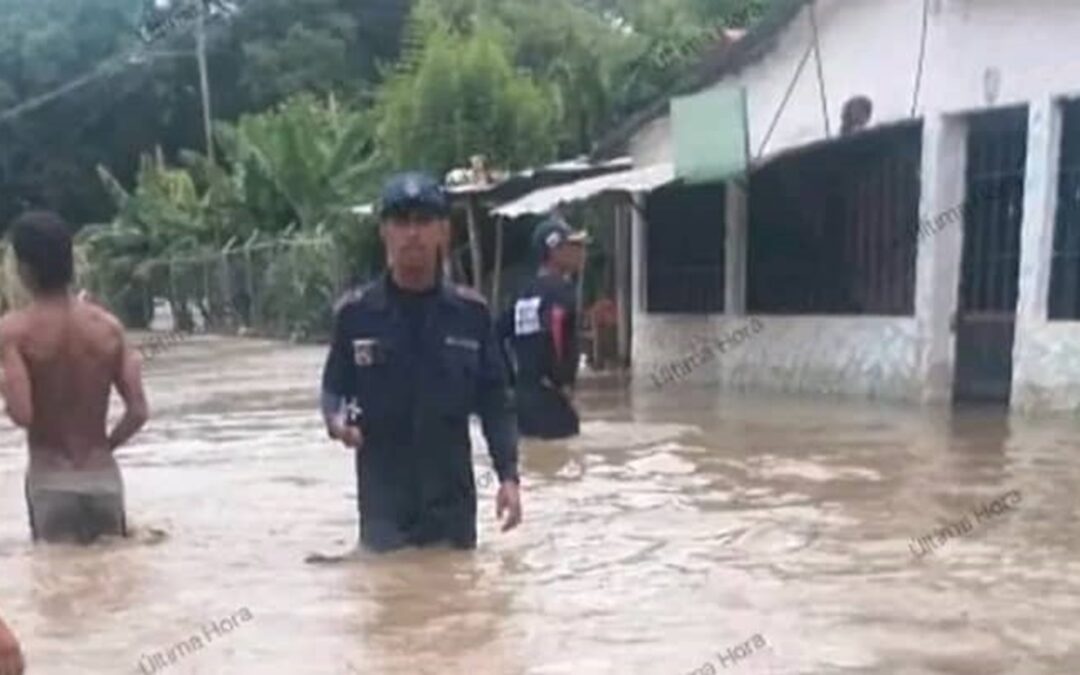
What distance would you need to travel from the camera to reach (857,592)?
20.2 ft

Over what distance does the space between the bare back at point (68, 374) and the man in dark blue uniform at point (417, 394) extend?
1550 mm

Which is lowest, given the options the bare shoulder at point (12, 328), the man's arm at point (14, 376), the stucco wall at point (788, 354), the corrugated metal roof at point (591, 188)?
the stucco wall at point (788, 354)

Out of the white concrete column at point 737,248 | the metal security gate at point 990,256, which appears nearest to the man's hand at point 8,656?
the metal security gate at point 990,256

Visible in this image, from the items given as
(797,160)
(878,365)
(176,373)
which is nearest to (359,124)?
(176,373)

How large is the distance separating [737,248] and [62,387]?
11508 mm

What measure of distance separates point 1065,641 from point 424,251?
236 cm

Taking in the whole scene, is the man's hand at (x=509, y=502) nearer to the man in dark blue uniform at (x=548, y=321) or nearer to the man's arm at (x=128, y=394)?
the man's arm at (x=128, y=394)

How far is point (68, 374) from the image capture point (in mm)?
6977

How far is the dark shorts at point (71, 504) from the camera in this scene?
7.11 metres

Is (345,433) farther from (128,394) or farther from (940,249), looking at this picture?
(940,249)

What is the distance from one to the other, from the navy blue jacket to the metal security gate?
28.2 feet

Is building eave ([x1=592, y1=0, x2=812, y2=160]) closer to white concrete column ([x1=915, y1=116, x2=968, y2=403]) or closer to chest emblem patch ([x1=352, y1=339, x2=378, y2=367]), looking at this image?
white concrete column ([x1=915, y1=116, x2=968, y2=403])

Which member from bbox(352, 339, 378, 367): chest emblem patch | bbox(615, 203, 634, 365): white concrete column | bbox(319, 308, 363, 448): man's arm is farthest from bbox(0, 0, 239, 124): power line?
bbox(352, 339, 378, 367): chest emblem patch

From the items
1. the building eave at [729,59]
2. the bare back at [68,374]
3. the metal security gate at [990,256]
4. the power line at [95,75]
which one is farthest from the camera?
the power line at [95,75]
